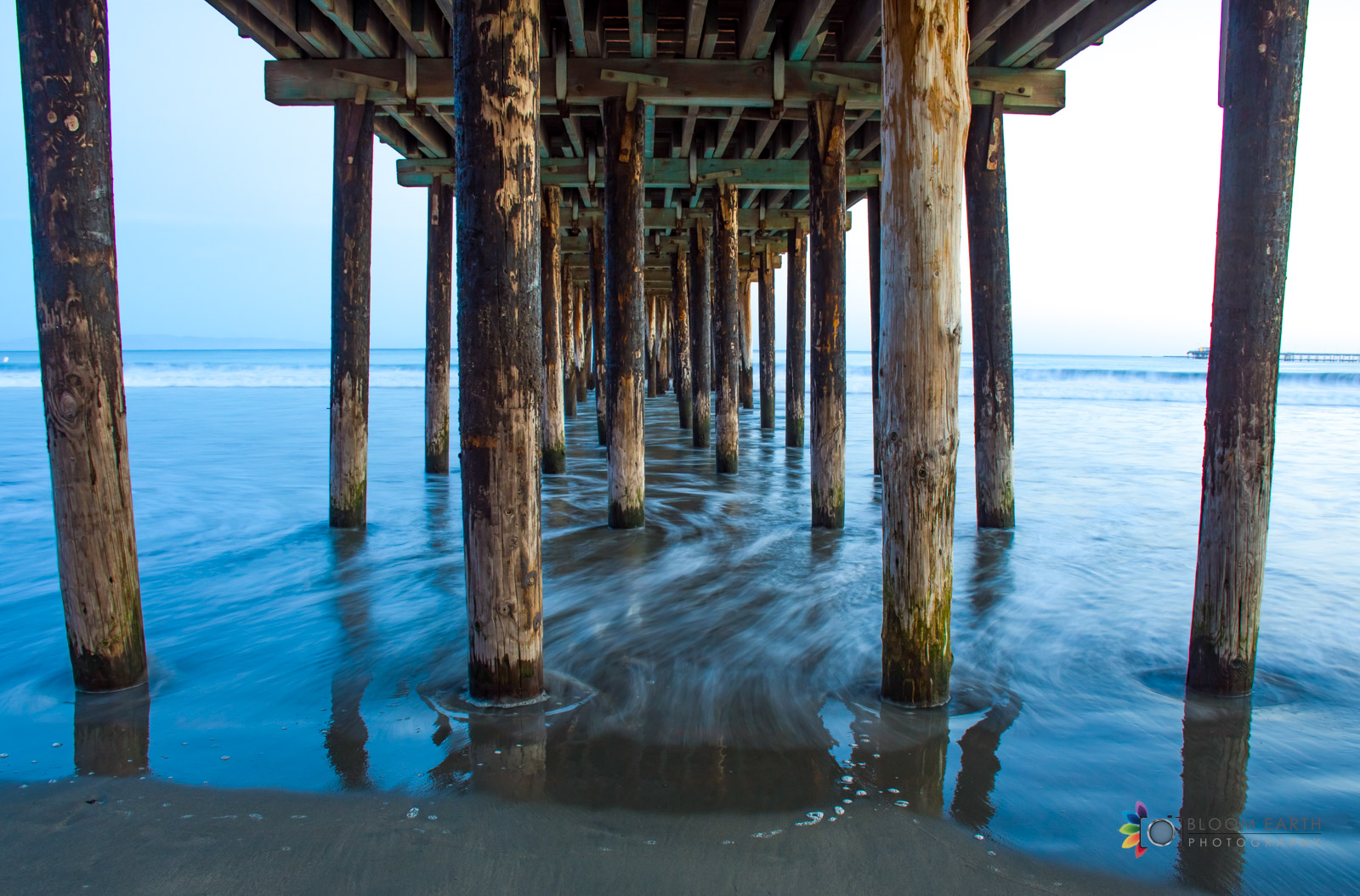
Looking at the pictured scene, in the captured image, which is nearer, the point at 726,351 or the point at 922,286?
the point at 922,286

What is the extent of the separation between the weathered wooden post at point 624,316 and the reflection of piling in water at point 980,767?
147 inches

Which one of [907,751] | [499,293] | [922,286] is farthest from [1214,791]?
[499,293]

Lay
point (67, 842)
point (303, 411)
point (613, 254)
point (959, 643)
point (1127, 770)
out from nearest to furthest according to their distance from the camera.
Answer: point (67, 842), point (1127, 770), point (959, 643), point (613, 254), point (303, 411)

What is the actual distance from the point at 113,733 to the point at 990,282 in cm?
550

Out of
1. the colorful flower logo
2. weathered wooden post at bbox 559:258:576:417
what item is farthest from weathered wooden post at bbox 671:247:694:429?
the colorful flower logo

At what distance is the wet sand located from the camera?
2033 millimetres

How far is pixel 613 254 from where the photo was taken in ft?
21.2

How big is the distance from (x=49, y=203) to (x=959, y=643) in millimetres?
4079

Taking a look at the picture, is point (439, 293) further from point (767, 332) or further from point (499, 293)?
point (767, 332)

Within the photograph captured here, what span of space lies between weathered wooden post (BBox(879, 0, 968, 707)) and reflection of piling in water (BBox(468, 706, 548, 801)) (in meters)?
1.36

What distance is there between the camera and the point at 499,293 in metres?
2.76

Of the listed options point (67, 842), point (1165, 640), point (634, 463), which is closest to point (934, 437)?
point (1165, 640)

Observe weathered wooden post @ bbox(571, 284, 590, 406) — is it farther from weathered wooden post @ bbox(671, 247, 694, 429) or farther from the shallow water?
the shallow water

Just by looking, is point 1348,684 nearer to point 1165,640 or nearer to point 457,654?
point 1165,640
